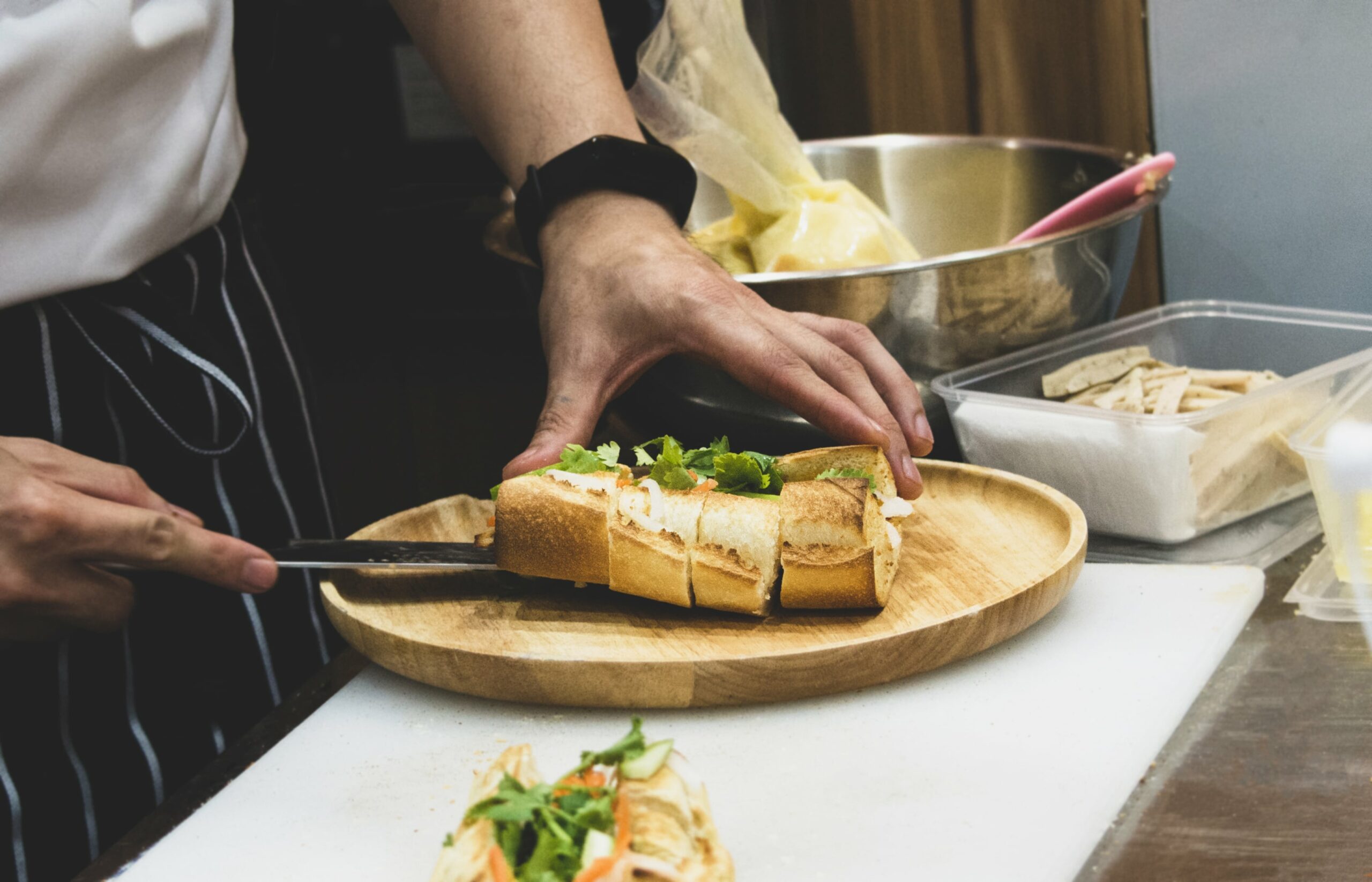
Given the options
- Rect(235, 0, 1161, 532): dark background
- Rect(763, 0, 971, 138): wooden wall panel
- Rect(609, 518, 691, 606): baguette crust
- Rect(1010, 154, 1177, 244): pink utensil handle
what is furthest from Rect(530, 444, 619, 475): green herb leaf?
Rect(763, 0, 971, 138): wooden wall panel

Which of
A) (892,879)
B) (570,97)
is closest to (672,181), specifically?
(570,97)

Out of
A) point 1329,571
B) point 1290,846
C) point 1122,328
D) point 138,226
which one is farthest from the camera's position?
point 1122,328

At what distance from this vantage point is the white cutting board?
878mm

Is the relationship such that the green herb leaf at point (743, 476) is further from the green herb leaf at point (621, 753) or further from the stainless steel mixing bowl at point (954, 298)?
the green herb leaf at point (621, 753)

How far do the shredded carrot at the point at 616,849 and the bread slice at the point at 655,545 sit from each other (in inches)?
17.4

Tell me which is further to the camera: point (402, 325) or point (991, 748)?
point (402, 325)

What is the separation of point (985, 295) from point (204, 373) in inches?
37.9

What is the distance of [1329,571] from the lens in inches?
48.7

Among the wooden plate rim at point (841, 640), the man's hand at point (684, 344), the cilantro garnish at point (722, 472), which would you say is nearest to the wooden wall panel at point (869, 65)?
the man's hand at point (684, 344)

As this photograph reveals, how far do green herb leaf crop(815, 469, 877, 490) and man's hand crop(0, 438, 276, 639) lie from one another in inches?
22.2

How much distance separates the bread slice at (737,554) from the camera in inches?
46.3

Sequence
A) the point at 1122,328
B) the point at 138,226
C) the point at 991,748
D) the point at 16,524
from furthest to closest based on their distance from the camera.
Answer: the point at 1122,328
the point at 138,226
the point at 16,524
the point at 991,748

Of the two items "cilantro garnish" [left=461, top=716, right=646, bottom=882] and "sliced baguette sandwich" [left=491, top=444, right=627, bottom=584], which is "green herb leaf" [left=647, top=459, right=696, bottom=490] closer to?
"sliced baguette sandwich" [left=491, top=444, right=627, bottom=584]

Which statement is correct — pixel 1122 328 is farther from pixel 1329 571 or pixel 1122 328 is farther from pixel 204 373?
pixel 204 373
